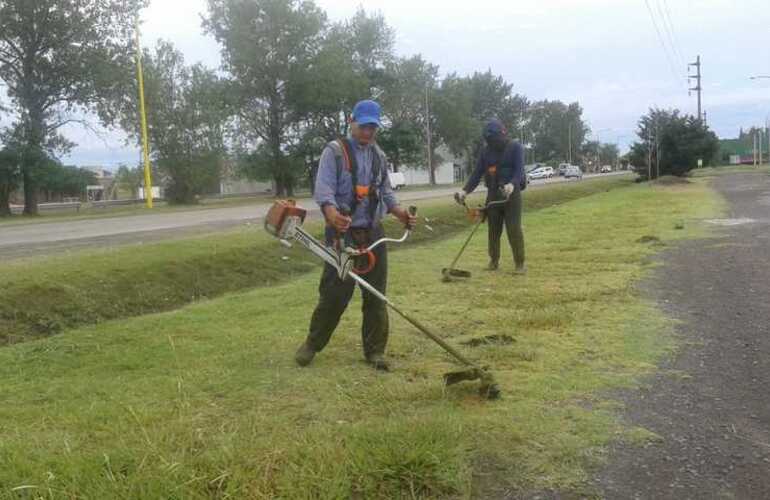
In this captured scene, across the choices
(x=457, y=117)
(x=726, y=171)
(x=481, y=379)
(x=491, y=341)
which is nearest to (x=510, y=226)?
(x=491, y=341)

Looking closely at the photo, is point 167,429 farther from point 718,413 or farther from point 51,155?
point 51,155

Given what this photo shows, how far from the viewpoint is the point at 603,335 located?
618cm

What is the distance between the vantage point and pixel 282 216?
500 centimetres

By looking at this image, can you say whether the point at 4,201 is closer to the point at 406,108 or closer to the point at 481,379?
the point at 481,379

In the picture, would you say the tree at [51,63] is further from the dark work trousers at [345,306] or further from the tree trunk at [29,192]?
the dark work trousers at [345,306]

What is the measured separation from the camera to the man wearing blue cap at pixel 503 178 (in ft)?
32.2

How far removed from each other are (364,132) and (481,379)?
1852 millimetres

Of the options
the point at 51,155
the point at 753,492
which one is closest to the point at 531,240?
the point at 753,492

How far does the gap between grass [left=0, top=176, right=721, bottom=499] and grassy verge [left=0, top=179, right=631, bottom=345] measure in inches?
27.0

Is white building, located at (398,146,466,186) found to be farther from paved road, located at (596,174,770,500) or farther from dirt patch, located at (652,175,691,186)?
paved road, located at (596,174,770,500)

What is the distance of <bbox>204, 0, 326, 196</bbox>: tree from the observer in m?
51.2

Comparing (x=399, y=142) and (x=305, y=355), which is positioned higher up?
(x=399, y=142)

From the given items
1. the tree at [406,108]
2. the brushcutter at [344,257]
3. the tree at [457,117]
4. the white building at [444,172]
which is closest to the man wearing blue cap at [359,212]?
the brushcutter at [344,257]

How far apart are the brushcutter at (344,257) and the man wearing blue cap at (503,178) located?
462 cm
